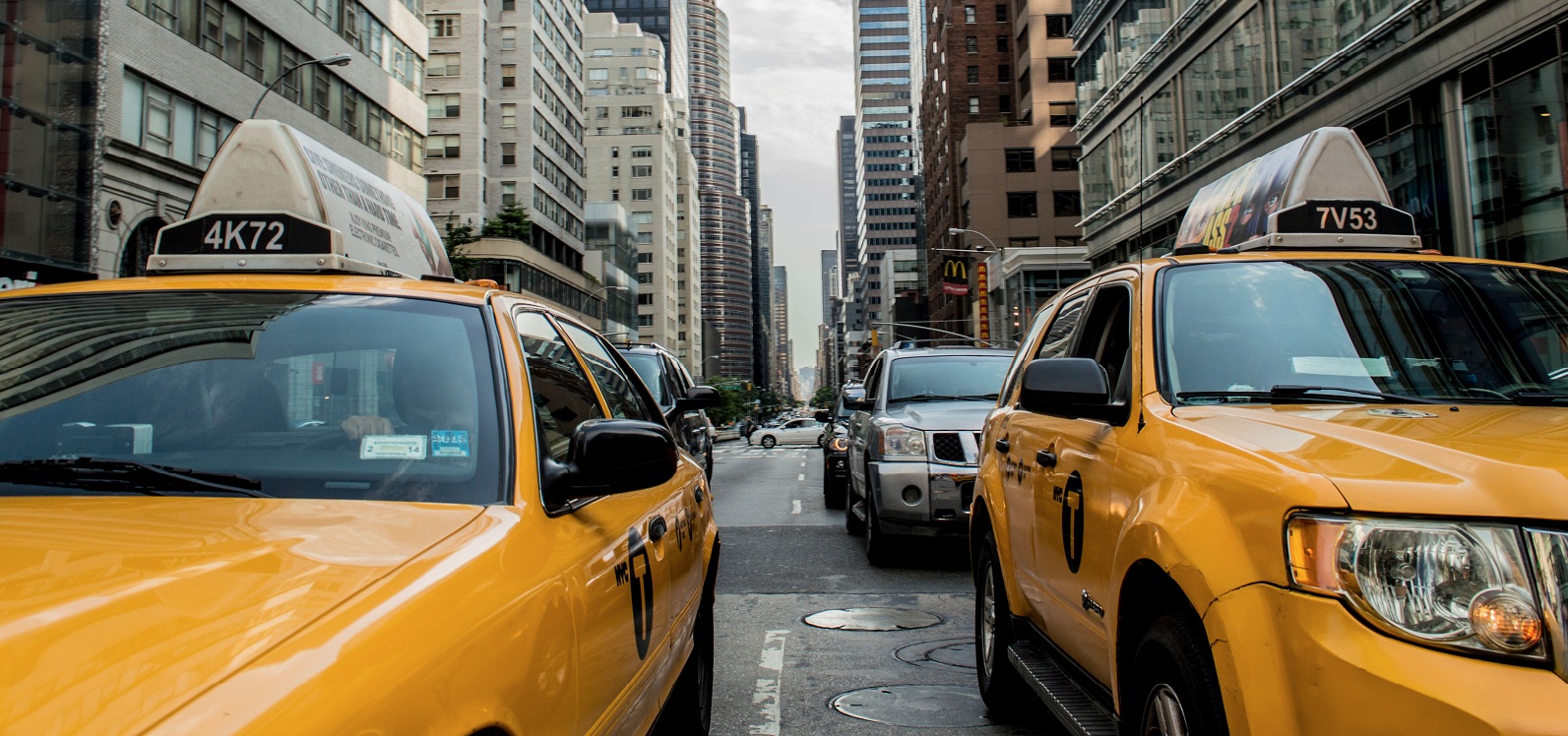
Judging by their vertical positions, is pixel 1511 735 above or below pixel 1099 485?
below

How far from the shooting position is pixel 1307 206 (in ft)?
17.3

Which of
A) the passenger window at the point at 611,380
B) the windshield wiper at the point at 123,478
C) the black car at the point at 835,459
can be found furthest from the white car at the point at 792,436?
the windshield wiper at the point at 123,478

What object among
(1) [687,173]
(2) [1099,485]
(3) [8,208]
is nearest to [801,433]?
(3) [8,208]

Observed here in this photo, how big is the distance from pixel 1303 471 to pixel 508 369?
1875mm

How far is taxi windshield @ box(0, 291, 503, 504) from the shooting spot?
2.48 meters

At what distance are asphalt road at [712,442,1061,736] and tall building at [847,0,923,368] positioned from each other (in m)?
175

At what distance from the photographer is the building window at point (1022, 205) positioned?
251 feet

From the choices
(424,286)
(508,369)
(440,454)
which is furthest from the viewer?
(424,286)

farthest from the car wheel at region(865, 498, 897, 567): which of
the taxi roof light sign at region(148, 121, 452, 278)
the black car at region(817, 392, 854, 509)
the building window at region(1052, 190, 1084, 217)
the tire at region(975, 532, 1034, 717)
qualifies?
the building window at region(1052, 190, 1084, 217)

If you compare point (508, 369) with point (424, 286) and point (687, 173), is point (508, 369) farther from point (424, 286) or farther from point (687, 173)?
point (687, 173)

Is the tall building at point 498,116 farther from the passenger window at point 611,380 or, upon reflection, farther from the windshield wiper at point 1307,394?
the windshield wiper at point 1307,394

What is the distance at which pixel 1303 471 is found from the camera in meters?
2.36

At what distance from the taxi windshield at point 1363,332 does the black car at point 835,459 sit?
10.5 m

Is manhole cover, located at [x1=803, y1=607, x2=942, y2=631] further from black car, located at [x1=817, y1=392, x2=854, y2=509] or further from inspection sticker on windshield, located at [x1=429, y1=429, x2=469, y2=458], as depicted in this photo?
black car, located at [x1=817, y1=392, x2=854, y2=509]
